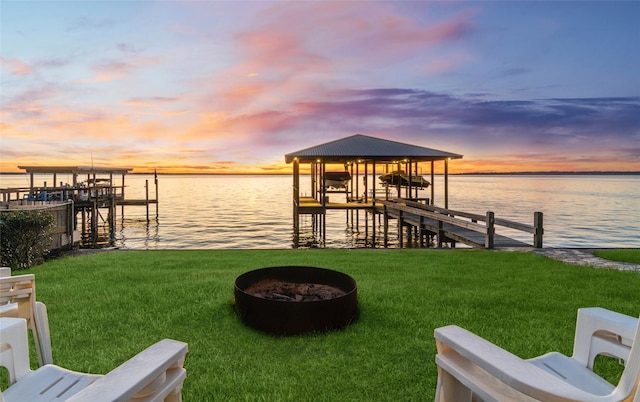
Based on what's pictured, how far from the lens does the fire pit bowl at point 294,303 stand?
4.09m

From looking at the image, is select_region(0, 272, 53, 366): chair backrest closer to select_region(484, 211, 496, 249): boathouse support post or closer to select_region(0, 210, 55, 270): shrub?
select_region(0, 210, 55, 270): shrub

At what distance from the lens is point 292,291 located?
482 cm

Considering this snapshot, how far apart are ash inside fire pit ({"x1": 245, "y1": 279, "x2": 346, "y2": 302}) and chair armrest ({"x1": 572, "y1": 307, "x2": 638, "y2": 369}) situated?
107 inches

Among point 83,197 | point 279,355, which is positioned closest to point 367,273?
point 279,355

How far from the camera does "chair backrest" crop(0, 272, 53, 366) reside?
2.54 meters

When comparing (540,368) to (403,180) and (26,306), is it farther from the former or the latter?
(403,180)

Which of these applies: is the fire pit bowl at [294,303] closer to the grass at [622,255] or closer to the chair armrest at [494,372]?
the chair armrest at [494,372]

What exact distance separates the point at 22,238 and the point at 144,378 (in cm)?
933

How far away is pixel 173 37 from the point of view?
13.5 m

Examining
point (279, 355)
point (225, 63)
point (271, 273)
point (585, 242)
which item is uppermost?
point (225, 63)

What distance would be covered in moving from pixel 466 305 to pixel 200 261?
538 centimetres

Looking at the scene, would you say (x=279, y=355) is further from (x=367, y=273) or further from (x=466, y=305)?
(x=367, y=273)

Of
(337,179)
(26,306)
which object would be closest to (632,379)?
(26,306)

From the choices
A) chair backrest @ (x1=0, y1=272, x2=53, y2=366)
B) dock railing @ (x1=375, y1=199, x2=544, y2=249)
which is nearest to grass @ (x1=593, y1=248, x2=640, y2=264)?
dock railing @ (x1=375, y1=199, x2=544, y2=249)
